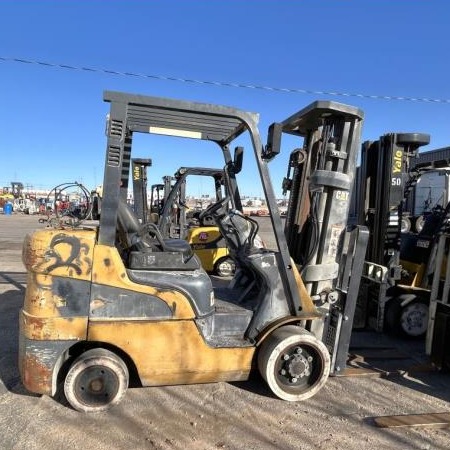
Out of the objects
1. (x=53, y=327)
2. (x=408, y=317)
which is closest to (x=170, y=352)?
(x=53, y=327)

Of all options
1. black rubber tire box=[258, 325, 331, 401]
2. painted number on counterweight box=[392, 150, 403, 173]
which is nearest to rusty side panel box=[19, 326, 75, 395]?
black rubber tire box=[258, 325, 331, 401]

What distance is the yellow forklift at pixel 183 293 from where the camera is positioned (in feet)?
11.8

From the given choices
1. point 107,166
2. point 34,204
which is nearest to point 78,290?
point 107,166

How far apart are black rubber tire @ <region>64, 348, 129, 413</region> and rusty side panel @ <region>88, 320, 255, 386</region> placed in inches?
5.5

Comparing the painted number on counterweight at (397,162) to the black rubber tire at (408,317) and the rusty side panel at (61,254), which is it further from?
the rusty side panel at (61,254)

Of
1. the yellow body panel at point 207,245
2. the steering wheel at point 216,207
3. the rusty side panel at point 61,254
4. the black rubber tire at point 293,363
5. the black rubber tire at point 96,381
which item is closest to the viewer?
the rusty side panel at point 61,254

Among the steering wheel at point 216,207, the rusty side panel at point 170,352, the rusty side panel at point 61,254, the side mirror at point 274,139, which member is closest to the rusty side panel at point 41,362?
the rusty side panel at point 170,352

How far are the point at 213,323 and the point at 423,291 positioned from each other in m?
3.49

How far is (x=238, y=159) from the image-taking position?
16.1ft

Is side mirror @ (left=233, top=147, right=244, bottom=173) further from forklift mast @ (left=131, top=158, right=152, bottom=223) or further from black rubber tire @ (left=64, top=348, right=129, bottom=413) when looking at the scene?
forklift mast @ (left=131, top=158, right=152, bottom=223)

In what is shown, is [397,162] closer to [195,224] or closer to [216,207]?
[216,207]

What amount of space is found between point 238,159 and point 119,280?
77.8 inches

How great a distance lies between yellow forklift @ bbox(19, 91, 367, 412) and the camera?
359 centimetres

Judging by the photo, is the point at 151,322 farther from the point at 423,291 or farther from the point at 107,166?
the point at 423,291
